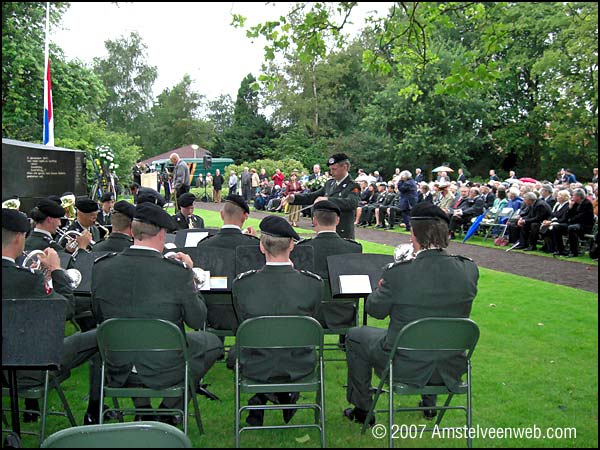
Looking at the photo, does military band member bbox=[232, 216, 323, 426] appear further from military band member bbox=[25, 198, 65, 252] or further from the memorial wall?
the memorial wall

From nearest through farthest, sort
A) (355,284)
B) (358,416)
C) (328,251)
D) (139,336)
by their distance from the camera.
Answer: (139,336), (358,416), (355,284), (328,251)

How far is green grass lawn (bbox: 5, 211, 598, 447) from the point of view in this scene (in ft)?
15.2

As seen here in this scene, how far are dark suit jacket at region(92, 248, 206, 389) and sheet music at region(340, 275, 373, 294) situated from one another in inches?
56.7

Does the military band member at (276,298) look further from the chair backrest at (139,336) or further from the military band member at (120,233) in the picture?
the military band member at (120,233)

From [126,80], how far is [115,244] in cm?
6003

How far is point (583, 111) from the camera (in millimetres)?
35375

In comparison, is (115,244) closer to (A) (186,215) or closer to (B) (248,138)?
(A) (186,215)

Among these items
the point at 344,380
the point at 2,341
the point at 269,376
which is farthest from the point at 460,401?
the point at 2,341

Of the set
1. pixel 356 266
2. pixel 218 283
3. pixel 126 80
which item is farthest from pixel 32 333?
pixel 126 80

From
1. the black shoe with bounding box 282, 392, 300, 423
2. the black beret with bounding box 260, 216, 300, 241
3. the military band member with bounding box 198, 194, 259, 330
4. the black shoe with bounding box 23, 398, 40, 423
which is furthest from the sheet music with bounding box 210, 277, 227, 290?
the black shoe with bounding box 23, 398, 40, 423

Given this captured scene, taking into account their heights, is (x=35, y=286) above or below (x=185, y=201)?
below

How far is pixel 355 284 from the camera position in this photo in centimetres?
546

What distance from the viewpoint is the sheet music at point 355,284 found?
5.35 meters

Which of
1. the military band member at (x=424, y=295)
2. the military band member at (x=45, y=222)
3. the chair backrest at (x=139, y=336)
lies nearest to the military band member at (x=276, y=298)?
the military band member at (x=424, y=295)
